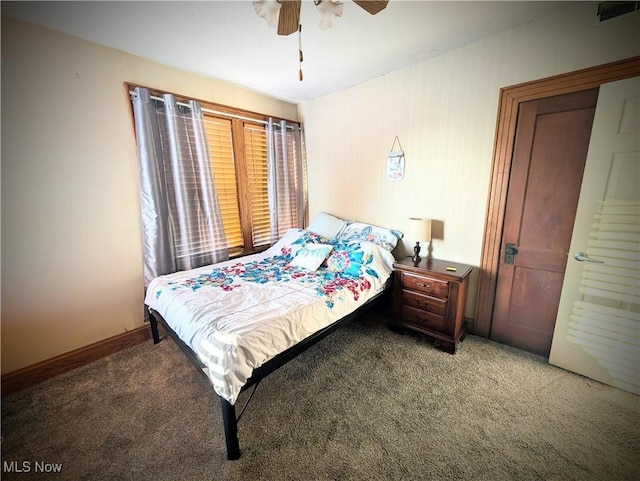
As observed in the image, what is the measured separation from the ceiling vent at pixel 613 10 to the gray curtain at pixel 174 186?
123 inches

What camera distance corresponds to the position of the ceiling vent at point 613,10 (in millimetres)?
1548

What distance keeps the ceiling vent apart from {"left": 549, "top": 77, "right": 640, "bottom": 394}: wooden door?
415 millimetres

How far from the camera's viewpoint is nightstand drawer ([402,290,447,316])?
2.18 metres

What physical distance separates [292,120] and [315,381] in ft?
10.2

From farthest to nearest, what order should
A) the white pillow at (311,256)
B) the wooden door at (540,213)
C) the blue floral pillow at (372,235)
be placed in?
the blue floral pillow at (372,235)
the white pillow at (311,256)
the wooden door at (540,213)

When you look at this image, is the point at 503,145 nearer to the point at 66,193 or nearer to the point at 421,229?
the point at 421,229

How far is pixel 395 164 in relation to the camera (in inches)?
106

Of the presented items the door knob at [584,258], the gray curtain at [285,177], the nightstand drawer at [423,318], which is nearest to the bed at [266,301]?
the nightstand drawer at [423,318]

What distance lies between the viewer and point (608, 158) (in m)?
1.65

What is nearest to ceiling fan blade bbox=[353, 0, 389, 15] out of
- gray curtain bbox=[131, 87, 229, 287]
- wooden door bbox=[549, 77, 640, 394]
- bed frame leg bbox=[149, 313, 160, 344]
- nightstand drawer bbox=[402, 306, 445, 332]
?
wooden door bbox=[549, 77, 640, 394]

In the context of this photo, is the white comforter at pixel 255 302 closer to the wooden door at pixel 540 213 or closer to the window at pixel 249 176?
the window at pixel 249 176

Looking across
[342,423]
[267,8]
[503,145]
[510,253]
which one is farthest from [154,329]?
[503,145]

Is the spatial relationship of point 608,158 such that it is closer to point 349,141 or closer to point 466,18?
point 466,18

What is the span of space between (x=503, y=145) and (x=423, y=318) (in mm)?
1598
